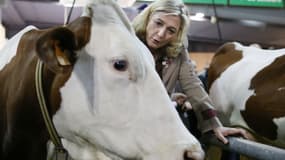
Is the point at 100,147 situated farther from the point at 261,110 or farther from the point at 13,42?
the point at 261,110

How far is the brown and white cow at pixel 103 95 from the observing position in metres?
1.08

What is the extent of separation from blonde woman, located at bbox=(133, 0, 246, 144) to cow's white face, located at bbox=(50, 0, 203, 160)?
1.85 feet

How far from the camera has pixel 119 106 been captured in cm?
110

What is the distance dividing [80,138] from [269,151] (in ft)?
1.53

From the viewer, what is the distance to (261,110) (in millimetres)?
2283

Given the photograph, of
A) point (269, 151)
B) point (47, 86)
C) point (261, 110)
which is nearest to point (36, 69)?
point (47, 86)

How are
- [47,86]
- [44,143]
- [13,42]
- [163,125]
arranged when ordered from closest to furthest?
[163,125]
[47,86]
[44,143]
[13,42]

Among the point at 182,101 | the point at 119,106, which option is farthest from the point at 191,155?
the point at 182,101

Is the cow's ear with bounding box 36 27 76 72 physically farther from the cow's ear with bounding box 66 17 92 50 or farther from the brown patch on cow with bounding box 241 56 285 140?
the brown patch on cow with bounding box 241 56 285 140

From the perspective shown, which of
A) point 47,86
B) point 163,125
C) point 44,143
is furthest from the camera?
point 44,143

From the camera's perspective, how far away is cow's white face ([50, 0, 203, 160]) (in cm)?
108

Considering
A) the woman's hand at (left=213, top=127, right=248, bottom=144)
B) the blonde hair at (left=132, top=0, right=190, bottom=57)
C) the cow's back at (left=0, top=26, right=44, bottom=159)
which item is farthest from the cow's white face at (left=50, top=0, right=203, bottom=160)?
the blonde hair at (left=132, top=0, right=190, bottom=57)

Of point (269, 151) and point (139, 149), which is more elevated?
point (139, 149)

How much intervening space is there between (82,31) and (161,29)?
0.59 m
